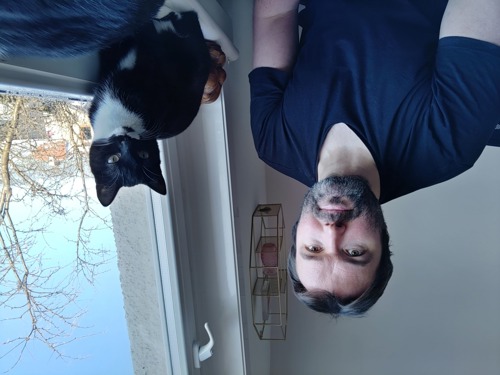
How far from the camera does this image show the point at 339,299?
75cm

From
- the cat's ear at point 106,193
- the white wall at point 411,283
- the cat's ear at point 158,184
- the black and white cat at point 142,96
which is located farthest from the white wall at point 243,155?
the cat's ear at point 106,193

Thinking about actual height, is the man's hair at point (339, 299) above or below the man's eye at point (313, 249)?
below

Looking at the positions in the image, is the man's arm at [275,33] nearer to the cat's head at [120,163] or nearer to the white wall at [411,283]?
the white wall at [411,283]

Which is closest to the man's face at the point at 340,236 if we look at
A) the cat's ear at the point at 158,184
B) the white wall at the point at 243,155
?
the white wall at the point at 243,155

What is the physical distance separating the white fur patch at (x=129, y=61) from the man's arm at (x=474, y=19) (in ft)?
1.78

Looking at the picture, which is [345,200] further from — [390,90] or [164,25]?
[164,25]

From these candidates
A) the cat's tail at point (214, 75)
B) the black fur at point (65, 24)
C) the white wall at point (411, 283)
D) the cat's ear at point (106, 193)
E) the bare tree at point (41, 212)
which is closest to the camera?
the black fur at point (65, 24)

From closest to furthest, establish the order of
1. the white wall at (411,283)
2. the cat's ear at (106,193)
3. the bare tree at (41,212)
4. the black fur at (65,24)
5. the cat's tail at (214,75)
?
the black fur at (65,24) → the bare tree at (41,212) → the cat's ear at (106,193) → the cat's tail at (214,75) → the white wall at (411,283)

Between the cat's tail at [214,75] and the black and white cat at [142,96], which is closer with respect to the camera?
the black and white cat at [142,96]

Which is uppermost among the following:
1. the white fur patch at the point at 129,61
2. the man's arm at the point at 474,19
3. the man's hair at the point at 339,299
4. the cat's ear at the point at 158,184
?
the man's arm at the point at 474,19

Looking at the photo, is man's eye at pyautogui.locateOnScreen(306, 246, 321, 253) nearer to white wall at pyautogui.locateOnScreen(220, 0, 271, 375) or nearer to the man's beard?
the man's beard

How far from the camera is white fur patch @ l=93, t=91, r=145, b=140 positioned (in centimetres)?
55

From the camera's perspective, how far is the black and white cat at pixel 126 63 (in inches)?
15.7

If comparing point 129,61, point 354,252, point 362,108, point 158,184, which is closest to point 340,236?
point 354,252
